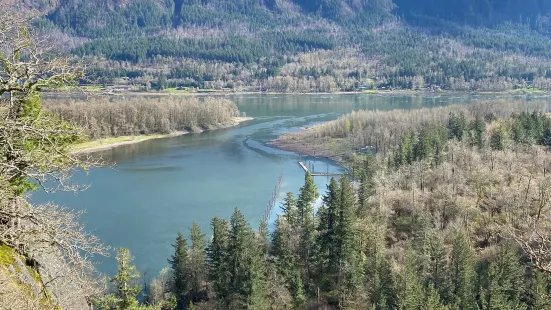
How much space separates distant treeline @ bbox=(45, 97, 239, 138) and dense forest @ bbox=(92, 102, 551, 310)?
6717 centimetres

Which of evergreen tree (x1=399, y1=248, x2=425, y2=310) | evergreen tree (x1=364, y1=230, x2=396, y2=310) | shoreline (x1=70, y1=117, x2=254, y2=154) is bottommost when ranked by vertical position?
evergreen tree (x1=364, y1=230, x2=396, y2=310)

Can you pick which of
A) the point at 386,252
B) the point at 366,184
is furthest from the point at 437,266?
the point at 366,184

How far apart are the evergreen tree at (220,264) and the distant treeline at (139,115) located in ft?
224

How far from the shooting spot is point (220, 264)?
1352 inches

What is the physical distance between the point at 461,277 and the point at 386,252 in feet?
27.4

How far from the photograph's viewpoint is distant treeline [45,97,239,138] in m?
101

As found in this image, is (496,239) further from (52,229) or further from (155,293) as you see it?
(52,229)

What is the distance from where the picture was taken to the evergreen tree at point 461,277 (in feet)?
98.9

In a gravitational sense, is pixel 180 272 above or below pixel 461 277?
below

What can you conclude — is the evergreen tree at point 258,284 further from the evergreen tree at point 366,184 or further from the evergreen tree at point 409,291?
the evergreen tree at point 366,184

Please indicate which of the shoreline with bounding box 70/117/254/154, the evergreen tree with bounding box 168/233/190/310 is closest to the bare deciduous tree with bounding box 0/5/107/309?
the evergreen tree with bounding box 168/233/190/310

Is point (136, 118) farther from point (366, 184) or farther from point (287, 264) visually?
point (287, 264)

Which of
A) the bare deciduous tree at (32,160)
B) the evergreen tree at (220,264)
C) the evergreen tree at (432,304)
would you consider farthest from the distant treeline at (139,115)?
the bare deciduous tree at (32,160)

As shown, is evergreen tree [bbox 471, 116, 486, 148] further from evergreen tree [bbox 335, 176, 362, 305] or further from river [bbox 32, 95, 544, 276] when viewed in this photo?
evergreen tree [bbox 335, 176, 362, 305]
